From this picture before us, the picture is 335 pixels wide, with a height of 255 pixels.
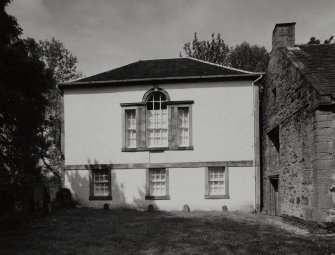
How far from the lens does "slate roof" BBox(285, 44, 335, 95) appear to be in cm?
1149

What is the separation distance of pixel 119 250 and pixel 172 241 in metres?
1.73

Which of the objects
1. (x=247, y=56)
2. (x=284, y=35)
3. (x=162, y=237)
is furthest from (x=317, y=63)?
(x=247, y=56)

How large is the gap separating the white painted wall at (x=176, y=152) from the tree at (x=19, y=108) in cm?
560

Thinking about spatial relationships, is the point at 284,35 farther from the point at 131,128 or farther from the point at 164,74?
the point at 131,128

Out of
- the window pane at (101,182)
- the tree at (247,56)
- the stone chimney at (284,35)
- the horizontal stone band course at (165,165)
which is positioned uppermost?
the tree at (247,56)

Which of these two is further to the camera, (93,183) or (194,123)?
(93,183)

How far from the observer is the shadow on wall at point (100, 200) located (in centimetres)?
1845


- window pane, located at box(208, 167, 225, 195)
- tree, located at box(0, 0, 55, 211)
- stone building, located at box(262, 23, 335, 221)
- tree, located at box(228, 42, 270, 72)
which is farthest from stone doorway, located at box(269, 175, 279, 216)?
tree, located at box(228, 42, 270, 72)

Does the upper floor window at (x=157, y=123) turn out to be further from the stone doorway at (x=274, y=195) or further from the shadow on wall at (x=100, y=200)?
the stone doorway at (x=274, y=195)

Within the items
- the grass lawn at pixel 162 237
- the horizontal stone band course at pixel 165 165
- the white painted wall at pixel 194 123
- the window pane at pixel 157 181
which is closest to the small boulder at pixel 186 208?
the window pane at pixel 157 181

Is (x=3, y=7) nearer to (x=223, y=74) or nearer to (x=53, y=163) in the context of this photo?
(x=223, y=74)

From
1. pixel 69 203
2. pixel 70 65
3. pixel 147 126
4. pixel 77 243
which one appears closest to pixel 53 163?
pixel 70 65

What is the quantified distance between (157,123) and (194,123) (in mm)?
2222

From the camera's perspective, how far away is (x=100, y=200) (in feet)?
61.6
